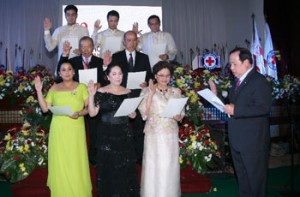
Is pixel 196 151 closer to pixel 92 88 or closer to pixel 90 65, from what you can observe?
pixel 90 65

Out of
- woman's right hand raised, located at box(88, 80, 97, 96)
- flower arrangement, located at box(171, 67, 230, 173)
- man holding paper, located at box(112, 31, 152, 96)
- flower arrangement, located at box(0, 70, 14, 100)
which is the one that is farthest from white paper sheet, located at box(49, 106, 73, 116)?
flower arrangement, located at box(0, 70, 14, 100)

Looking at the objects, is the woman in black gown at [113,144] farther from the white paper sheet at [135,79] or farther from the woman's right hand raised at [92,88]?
the white paper sheet at [135,79]

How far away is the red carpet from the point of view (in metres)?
4.45

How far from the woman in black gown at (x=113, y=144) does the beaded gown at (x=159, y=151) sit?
16cm

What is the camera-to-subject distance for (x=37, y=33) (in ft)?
33.7

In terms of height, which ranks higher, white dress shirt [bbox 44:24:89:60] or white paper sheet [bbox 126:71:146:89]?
white dress shirt [bbox 44:24:89:60]

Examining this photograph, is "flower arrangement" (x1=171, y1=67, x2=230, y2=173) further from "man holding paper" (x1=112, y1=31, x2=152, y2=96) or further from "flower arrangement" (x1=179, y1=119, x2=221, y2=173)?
"man holding paper" (x1=112, y1=31, x2=152, y2=96)

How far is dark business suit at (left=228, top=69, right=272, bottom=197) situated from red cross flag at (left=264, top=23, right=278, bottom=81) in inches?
210

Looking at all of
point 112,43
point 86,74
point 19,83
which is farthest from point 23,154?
point 112,43

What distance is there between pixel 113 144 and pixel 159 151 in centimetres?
46

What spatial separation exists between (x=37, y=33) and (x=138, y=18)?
8.69 feet

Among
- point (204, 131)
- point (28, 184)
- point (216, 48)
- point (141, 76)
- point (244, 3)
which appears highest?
point (244, 3)

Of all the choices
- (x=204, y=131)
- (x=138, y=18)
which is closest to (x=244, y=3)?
(x=138, y=18)

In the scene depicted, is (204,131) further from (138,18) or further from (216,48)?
(216,48)
